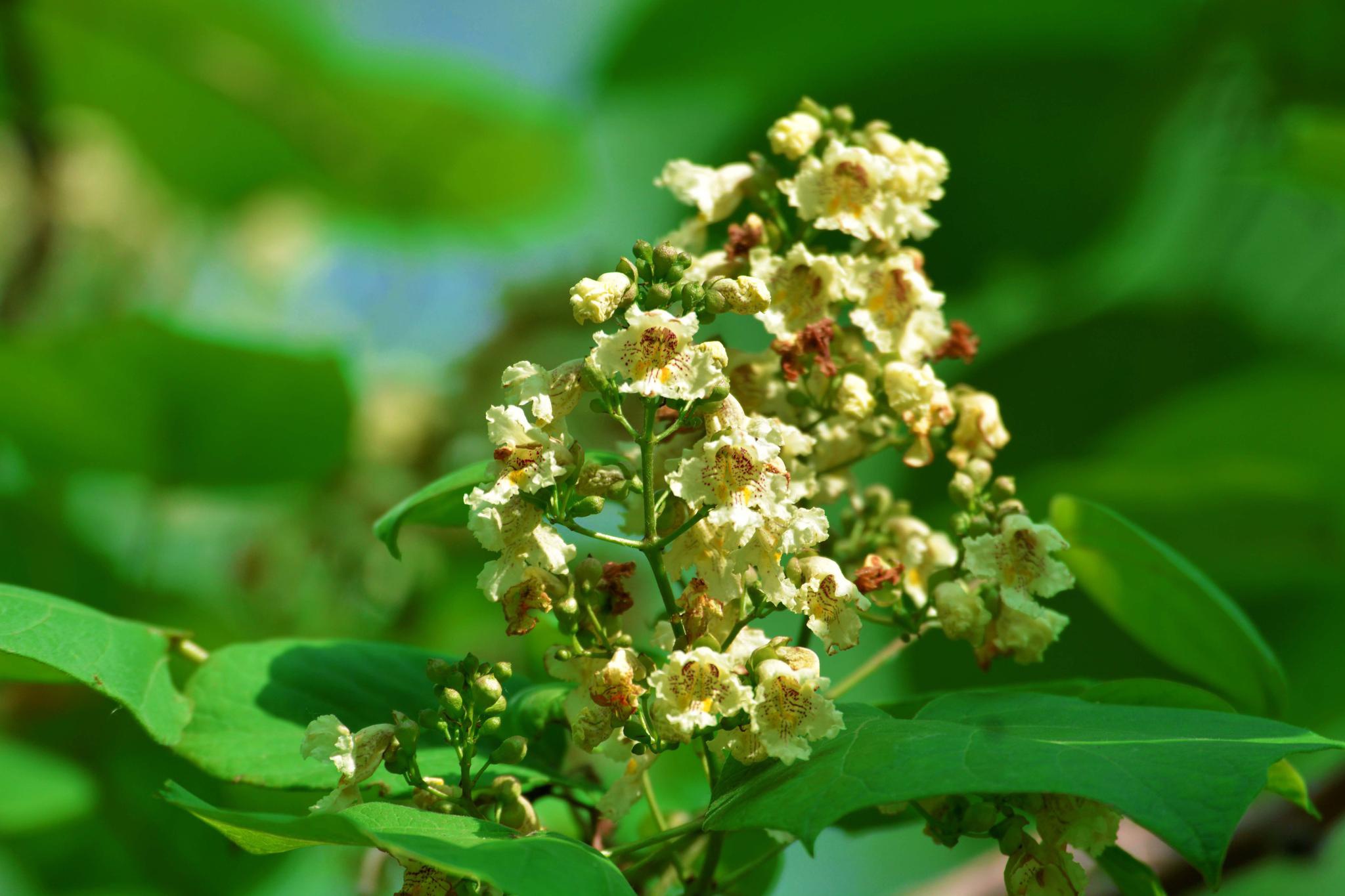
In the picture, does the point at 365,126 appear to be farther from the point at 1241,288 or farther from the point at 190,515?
the point at 1241,288

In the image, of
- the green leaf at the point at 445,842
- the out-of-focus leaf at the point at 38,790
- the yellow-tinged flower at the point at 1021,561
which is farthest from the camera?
the out-of-focus leaf at the point at 38,790

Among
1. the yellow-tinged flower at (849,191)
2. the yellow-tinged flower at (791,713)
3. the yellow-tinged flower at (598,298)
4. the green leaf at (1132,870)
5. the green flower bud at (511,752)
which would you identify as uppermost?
the yellow-tinged flower at (849,191)

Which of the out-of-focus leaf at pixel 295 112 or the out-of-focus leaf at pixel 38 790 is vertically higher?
the out-of-focus leaf at pixel 295 112

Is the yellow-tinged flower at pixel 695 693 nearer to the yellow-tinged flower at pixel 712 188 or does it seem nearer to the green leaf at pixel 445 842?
the green leaf at pixel 445 842

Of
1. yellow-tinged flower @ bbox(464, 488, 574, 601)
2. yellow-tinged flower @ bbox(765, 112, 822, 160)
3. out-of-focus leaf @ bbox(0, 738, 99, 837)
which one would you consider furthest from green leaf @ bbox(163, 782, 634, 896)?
out-of-focus leaf @ bbox(0, 738, 99, 837)

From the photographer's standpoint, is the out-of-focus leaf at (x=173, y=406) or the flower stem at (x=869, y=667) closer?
the flower stem at (x=869, y=667)

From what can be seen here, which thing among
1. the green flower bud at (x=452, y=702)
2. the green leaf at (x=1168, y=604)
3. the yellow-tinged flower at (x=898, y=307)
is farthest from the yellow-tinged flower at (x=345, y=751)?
the green leaf at (x=1168, y=604)

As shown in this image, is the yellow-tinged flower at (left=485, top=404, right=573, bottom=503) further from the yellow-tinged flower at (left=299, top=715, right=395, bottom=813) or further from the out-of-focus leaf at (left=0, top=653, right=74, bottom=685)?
the out-of-focus leaf at (left=0, top=653, right=74, bottom=685)
